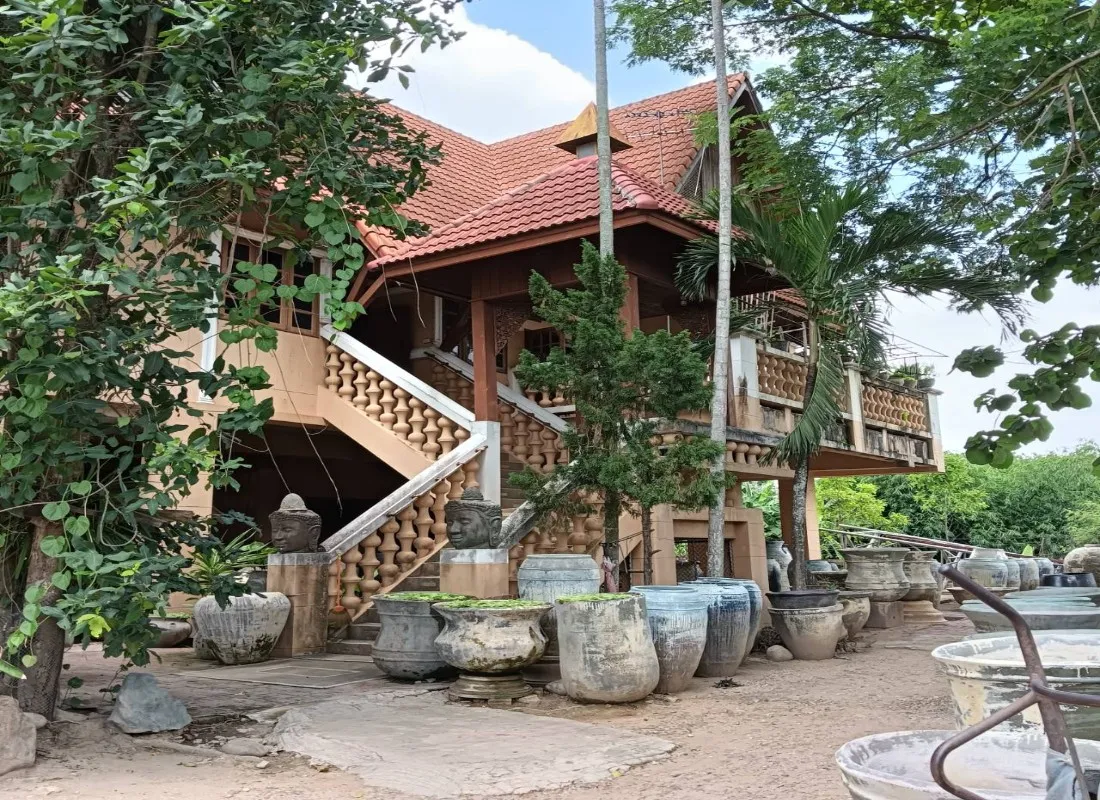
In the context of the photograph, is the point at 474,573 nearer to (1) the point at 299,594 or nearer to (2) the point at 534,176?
(1) the point at 299,594

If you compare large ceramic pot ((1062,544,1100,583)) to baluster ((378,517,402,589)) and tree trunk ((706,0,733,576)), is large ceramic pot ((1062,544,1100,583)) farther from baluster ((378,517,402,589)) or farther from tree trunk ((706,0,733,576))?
baluster ((378,517,402,589))

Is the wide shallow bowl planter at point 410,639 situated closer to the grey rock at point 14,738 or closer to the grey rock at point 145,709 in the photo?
the grey rock at point 145,709

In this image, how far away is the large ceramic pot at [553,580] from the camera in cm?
777

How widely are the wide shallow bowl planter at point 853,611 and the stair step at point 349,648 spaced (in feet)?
16.9

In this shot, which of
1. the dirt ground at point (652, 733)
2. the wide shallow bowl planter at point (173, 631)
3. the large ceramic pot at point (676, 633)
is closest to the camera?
the dirt ground at point (652, 733)

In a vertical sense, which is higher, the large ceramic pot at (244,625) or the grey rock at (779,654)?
the large ceramic pot at (244,625)

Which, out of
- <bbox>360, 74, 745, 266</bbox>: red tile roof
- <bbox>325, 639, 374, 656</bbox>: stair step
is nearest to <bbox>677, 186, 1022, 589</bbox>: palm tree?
<bbox>360, 74, 745, 266</bbox>: red tile roof

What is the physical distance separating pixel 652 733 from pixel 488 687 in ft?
4.55

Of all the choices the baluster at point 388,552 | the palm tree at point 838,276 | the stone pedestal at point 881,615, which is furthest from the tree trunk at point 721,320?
the stone pedestal at point 881,615

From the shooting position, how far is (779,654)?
9422 mm

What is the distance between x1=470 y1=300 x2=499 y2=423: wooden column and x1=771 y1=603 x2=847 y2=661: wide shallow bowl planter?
4006mm

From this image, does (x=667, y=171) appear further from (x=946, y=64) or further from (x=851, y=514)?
(x=851, y=514)

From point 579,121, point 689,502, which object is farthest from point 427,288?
point 689,502

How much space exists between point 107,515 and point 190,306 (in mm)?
1307
